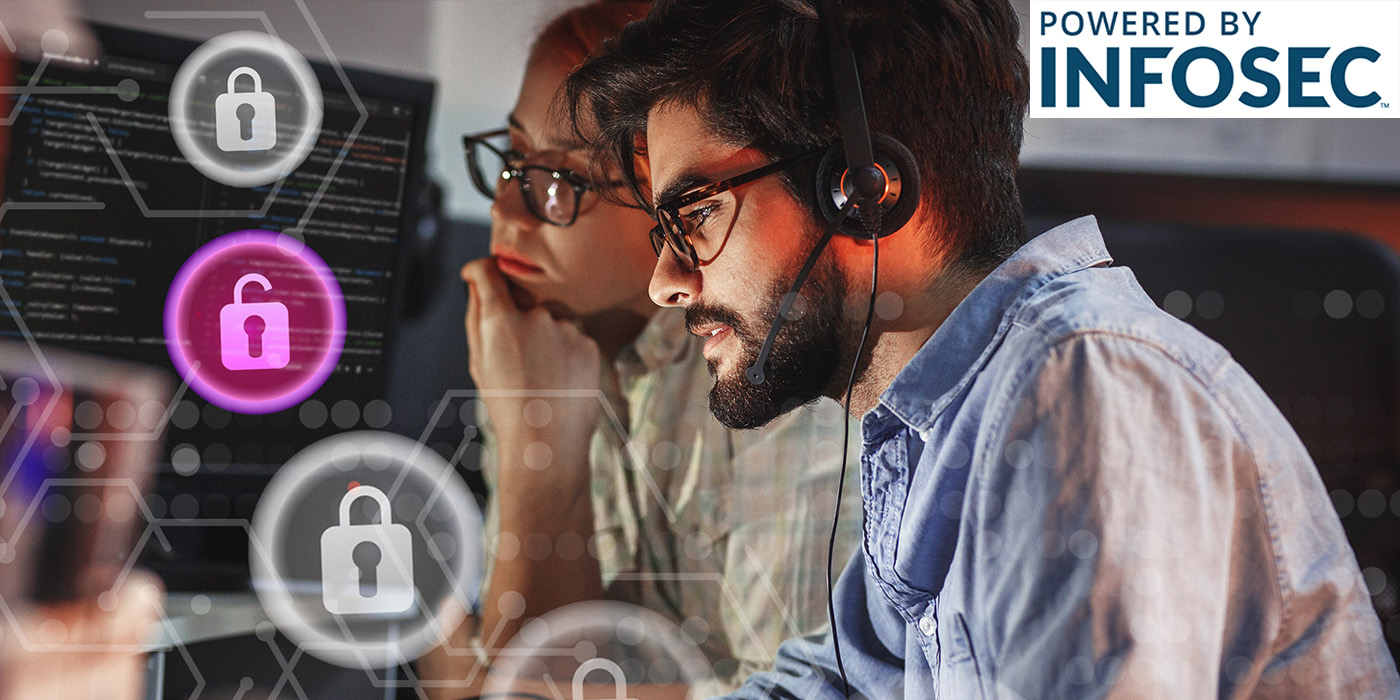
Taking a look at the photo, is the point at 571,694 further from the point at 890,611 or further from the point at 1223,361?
the point at 1223,361

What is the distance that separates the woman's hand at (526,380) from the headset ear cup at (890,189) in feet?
1.44

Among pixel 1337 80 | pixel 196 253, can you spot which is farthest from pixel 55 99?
pixel 1337 80

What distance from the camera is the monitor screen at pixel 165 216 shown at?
42.3 inches

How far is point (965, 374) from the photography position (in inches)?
29.6

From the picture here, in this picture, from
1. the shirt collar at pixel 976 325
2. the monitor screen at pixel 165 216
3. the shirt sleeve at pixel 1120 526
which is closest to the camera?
the shirt sleeve at pixel 1120 526

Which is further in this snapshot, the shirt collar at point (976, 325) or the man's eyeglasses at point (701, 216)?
the man's eyeglasses at point (701, 216)

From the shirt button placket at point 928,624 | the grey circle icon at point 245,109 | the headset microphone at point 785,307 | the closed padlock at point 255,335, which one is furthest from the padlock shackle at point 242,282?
the shirt button placket at point 928,624

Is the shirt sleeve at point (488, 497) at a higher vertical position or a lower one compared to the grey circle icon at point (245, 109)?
lower

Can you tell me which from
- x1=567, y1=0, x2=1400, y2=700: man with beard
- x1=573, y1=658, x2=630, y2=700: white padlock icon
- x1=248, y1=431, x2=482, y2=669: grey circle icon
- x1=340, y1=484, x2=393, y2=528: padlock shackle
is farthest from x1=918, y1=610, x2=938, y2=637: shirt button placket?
x1=340, y1=484, x2=393, y2=528: padlock shackle

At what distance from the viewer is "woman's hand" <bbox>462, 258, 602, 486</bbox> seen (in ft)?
3.71

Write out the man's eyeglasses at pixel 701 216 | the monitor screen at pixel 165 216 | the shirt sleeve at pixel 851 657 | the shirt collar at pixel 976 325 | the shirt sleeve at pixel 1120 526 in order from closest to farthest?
the shirt sleeve at pixel 1120 526 → the shirt collar at pixel 976 325 → the man's eyeglasses at pixel 701 216 → the shirt sleeve at pixel 851 657 → the monitor screen at pixel 165 216

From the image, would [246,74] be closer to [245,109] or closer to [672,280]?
[245,109]

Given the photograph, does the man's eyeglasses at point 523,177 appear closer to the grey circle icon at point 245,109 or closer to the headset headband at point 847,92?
the grey circle icon at point 245,109

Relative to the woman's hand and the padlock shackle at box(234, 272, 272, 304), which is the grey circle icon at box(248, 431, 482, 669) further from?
the padlock shackle at box(234, 272, 272, 304)
